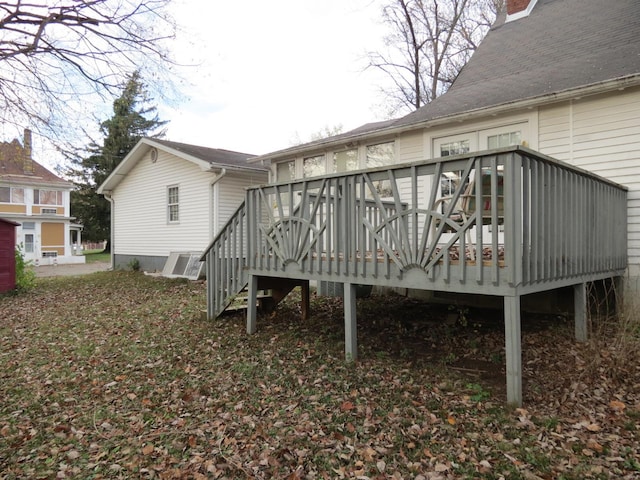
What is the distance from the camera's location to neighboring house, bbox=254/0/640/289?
603 centimetres

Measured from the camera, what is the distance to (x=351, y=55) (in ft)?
62.1

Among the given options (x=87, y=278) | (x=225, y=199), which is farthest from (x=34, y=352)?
(x=87, y=278)

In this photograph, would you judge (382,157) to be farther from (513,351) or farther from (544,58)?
(513,351)

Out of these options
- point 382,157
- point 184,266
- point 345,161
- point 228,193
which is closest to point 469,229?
point 382,157

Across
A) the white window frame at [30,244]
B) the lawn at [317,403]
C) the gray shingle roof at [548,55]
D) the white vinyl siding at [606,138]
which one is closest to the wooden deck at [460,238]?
the white vinyl siding at [606,138]

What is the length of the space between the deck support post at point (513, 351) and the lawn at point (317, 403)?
0.13 metres

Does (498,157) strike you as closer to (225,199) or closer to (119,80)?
(119,80)

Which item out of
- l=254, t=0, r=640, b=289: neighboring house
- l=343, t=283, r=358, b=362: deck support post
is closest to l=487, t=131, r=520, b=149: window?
l=254, t=0, r=640, b=289: neighboring house

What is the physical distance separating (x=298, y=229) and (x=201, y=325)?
2.54 meters

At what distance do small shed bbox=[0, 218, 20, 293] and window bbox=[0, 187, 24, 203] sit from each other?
15.9 metres

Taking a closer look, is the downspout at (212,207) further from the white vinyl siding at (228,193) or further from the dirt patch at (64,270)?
the dirt patch at (64,270)

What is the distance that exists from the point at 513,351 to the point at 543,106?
4903 mm

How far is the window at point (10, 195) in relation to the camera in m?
24.5

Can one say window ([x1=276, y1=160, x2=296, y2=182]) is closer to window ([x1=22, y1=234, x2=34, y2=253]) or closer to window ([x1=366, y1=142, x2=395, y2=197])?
window ([x1=366, y1=142, x2=395, y2=197])
